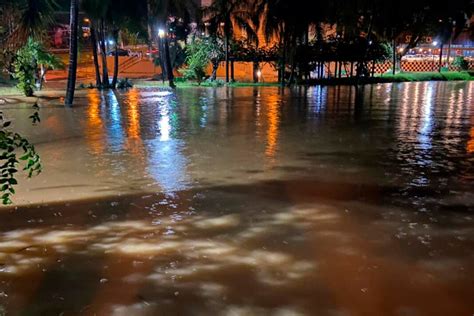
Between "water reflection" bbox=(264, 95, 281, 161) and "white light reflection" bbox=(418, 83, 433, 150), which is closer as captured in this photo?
"water reflection" bbox=(264, 95, 281, 161)

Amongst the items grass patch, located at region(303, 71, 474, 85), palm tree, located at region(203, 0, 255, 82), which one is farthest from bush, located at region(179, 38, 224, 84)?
grass patch, located at region(303, 71, 474, 85)

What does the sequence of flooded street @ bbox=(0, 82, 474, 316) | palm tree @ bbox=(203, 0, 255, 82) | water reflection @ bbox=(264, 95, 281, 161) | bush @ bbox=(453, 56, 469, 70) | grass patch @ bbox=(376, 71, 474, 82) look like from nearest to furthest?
flooded street @ bbox=(0, 82, 474, 316), water reflection @ bbox=(264, 95, 281, 161), palm tree @ bbox=(203, 0, 255, 82), grass patch @ bbox=(376, 71, 474, 82), bush @ bbox=(453, 56, 469, 70)

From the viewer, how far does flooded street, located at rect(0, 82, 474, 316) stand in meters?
4.32

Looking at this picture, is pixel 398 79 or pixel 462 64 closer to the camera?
pixel 398 79

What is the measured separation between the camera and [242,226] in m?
6.03

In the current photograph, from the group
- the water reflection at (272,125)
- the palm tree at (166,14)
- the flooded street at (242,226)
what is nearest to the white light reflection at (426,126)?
the flooded street at (242,226)

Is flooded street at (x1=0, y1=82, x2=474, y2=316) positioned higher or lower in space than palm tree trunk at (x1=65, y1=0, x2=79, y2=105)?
lower

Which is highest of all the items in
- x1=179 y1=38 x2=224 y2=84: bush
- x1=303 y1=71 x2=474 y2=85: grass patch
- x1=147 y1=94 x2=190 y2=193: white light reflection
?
x1=179 y1=38 x2=224 y2=84: bush

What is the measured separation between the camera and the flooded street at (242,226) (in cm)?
432

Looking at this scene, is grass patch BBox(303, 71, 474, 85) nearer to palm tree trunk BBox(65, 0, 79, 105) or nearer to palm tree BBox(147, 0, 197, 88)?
palm tree BBox(147, 0, 197, 88)

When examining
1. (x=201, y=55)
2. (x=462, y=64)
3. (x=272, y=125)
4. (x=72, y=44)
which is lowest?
(x=272, y=125)

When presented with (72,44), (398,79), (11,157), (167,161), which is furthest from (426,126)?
(398,79)

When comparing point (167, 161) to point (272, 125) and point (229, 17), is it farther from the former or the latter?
point (229, 17)

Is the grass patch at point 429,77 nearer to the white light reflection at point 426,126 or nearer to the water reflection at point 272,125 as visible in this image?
the white light reflection at point 426,126
